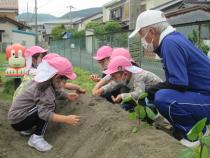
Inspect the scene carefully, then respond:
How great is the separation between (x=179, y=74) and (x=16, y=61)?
23.9ft

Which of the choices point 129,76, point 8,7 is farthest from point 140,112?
point 8,7

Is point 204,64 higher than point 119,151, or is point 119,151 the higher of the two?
point 204,64

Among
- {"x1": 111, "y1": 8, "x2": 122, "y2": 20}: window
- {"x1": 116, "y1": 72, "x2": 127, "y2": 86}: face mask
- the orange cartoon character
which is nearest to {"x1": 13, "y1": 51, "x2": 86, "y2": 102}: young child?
{"x1": 116, "y1": 72, "x2": 127, "y2": 86}: face mask

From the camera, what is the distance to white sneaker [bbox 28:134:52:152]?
16.1ft

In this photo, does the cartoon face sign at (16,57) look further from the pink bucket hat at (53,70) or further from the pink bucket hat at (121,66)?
the pink bucket hat at (53,70)

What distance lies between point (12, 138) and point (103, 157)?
1791mm

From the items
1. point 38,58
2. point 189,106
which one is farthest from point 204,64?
point 38,58

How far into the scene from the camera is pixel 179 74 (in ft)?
12.9

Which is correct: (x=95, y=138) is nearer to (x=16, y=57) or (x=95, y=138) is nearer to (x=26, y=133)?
(x=26, y=133)

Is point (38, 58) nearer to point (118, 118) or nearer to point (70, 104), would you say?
point (70, 104)

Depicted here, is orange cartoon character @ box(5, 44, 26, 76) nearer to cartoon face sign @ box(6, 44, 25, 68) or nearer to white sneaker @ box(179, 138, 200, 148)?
cartoon face sign @ box(6, 44, 25, 68)

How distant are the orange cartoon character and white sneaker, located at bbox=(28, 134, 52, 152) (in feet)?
18.5

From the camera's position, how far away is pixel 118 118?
15.4 feet

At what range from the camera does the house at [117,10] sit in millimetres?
45719
